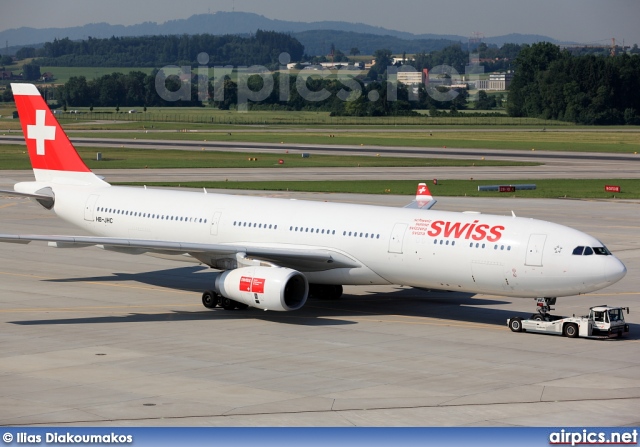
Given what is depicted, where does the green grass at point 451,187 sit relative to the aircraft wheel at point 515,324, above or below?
below

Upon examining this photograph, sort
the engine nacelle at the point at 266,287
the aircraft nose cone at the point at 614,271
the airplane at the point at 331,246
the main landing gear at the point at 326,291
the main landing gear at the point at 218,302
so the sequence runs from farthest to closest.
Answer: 1. the main landing gear at the point at 326,291
2. the main landing gear at the point at 218,302
3. the engine nacelle at the point at 266,287
4. the airplane at the point at 331,246
5. the aircraft nose cone at the point at 614,271

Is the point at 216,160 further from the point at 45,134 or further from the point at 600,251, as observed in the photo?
the point at 600,251

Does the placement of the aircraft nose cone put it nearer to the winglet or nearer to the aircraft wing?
the aircraft wing

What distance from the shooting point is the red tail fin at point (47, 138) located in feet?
164

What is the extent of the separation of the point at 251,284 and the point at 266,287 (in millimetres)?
750

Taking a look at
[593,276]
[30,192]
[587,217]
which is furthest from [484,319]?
[587,217]

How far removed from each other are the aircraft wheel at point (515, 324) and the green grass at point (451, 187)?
47.3m

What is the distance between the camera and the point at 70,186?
165 feet

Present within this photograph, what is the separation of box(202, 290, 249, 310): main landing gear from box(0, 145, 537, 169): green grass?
70.7 metres

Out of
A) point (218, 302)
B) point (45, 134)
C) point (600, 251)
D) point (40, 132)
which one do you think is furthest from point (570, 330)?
point (40, 132)

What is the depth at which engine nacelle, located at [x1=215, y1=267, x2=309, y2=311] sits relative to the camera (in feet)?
126

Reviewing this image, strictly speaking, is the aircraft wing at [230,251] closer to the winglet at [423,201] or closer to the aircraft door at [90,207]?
the aircraft door at [90,207]

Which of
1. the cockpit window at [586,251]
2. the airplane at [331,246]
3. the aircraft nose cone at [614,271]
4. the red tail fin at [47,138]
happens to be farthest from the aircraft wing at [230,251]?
the red tail fin at [47,138]

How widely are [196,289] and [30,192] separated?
34.0 feet
